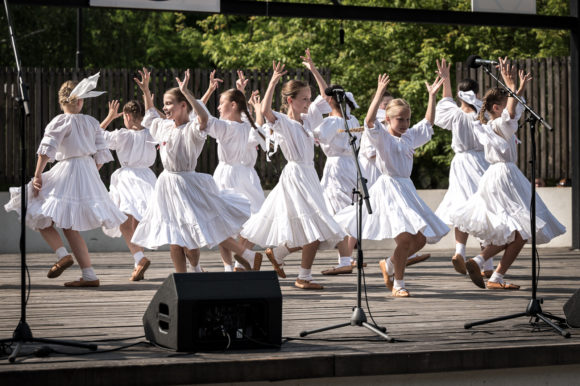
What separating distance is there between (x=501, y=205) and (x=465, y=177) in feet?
5.48

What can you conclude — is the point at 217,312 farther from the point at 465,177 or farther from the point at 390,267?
the point at 465,177

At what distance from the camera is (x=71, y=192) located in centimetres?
927

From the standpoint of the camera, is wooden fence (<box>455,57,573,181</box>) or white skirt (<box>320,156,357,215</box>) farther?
wooden fence (<box>455,57,573,181</box>)

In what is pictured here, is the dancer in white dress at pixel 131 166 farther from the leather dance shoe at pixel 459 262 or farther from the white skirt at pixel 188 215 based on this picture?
the leather dance shoe at pixel 459 262

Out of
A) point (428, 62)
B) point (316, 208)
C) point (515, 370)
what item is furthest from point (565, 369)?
point (428, 62)

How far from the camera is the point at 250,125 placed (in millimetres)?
10234

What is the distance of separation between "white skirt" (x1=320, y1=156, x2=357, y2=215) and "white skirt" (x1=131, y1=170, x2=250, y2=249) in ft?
9.11

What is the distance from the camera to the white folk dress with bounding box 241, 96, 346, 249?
9047 mm

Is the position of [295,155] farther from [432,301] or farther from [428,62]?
[428,62]

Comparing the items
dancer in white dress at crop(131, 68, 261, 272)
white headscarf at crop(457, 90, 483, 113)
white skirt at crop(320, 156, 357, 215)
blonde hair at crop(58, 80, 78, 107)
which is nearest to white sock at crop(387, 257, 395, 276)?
dancer in white dress at crop(131, 68, 261, 272)

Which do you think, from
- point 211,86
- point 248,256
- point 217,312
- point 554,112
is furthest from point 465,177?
point 217,312

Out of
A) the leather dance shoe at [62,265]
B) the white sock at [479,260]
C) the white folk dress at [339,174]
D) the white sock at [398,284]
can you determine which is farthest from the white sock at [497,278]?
the leather dance shoe at [62,265]

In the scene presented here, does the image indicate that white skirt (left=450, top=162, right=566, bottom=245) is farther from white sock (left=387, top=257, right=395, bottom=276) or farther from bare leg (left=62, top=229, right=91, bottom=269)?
bare leg (left=62, top=229, right=91, bottom=269)

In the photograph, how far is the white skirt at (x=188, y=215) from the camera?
27.6 ft
